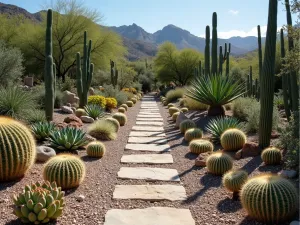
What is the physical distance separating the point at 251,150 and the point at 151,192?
321cm

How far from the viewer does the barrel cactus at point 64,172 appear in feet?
18.7

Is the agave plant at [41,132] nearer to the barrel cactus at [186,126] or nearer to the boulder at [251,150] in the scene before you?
the barrel cactus at [186,126]

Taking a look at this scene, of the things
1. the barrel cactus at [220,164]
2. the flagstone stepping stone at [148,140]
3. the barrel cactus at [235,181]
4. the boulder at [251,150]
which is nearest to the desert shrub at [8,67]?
the flagstone stepping stone at [148,140]

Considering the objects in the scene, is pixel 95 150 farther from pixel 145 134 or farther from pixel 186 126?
pixel 186 126

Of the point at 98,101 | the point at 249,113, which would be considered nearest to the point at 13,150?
the point at 249,113

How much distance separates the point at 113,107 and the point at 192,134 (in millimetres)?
9614

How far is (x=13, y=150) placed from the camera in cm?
576

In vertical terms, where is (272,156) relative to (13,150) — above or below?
below

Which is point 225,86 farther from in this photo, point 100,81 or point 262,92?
point 100,81

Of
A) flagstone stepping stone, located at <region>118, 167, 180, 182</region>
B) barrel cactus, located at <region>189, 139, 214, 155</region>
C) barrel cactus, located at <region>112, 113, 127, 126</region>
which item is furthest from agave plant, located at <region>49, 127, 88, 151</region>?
barrel cactus, located at <region>112, 113, 127, 126</region>

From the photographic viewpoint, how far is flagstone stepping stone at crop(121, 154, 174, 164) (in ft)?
26.5

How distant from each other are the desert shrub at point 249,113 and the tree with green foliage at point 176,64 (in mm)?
26620

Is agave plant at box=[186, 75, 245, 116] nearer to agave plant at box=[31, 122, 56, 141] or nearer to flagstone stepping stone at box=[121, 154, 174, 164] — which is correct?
flagstone stepping stone at box=[121, 154, 174, 164]

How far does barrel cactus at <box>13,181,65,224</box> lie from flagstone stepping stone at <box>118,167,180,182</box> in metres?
2.37
